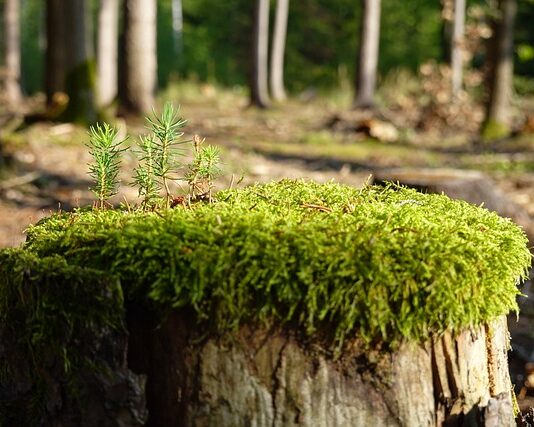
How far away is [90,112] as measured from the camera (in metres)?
11.8

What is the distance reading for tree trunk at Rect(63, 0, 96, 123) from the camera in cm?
1179

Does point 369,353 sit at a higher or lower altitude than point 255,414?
higher

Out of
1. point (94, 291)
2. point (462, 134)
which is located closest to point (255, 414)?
point (94, 291)

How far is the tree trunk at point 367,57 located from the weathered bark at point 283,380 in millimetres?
18148

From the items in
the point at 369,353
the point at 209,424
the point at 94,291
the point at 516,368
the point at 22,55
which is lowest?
the point at 516,368

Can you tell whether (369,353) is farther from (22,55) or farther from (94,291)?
(22,55)

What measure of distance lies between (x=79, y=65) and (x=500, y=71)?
7873mm

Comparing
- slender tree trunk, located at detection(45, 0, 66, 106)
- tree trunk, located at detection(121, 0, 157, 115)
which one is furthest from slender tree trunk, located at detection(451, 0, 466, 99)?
slender tree trunk, located at detection(45, 0, 66, 106)

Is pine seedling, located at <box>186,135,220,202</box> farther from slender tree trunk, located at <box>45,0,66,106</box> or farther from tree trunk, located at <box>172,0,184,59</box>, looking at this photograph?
tree trunk, located at <box>172,0,184,59</box>

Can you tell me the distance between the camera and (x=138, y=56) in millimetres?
Answer: 13977

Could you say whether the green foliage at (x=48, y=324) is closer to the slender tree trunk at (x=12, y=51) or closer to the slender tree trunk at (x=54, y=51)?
the slender tree trunk at (x=54, y=51)

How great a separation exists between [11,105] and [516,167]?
15295 millimetres

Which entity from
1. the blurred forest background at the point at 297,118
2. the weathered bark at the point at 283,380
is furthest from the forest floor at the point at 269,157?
the weathered bark at the point at 283,380

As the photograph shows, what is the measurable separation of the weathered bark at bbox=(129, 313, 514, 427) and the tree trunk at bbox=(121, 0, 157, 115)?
11947mm
